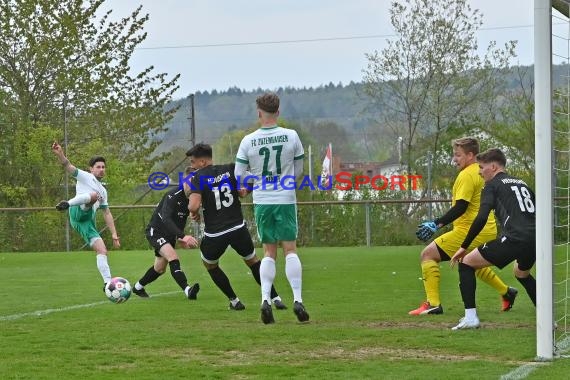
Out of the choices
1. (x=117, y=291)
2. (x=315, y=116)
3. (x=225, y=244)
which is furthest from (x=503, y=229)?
(x=315, y=116)

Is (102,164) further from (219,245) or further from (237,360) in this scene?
(237,360)

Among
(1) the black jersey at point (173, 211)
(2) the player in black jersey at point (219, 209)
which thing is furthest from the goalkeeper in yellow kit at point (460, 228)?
(1) the black jersey at point (173, 211)

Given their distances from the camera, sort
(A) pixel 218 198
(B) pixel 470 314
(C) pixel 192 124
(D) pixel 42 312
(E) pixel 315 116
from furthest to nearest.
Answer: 1. (E) pixel 315 116
2. (C) pixel 192 124
3. (D) pixel 42 312
4. (A) pixel 218 198
5. (B) pixel 470 314

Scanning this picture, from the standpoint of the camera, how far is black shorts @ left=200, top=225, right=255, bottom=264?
10.5m

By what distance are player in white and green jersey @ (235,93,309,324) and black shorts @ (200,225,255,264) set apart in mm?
1238

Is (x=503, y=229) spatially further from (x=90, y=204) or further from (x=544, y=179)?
(x=90, y=204)

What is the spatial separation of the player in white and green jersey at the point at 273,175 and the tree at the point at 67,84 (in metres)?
23.7

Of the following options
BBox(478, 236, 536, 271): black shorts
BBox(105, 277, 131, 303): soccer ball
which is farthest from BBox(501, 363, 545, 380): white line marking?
BBox(105, 277, 131, 303): soccer ball

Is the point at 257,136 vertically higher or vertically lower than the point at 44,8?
lower

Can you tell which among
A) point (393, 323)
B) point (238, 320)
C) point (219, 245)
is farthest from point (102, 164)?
point (393, 323)

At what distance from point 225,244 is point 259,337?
250 centimetres

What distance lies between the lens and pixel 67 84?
34.6 m

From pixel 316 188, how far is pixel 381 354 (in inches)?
935

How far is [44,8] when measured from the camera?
3512 centimetres
